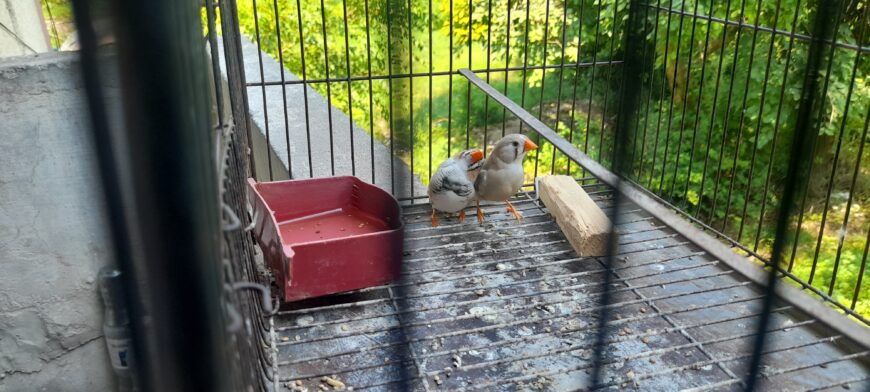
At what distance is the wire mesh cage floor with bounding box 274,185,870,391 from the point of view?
1.41m

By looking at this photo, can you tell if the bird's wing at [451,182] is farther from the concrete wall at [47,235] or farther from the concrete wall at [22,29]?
the concrete wall at [22,29]

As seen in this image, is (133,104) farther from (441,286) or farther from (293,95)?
(293,95)

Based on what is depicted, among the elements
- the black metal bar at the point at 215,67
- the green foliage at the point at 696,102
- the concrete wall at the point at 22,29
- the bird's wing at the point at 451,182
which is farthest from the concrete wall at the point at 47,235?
the green foliage at the point at 696,102

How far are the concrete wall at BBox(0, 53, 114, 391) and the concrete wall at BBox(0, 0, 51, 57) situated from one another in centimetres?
29

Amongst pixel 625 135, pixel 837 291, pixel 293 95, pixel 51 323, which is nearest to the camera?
pixel 625 135

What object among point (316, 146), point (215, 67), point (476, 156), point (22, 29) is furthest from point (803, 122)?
point (316, 146)

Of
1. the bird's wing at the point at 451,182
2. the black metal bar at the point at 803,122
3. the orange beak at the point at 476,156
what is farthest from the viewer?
the orange beak at the point at 476,156

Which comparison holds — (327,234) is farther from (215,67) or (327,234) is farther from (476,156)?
(215,67)

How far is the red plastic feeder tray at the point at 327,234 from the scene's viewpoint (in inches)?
64.0

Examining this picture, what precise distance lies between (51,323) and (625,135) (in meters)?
1.40

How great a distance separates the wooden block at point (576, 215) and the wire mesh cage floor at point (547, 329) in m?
0.05

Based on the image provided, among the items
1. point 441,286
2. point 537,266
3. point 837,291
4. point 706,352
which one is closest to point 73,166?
point 441,286

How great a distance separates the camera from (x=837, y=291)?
370 centimetres

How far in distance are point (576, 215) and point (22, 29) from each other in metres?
1.48
